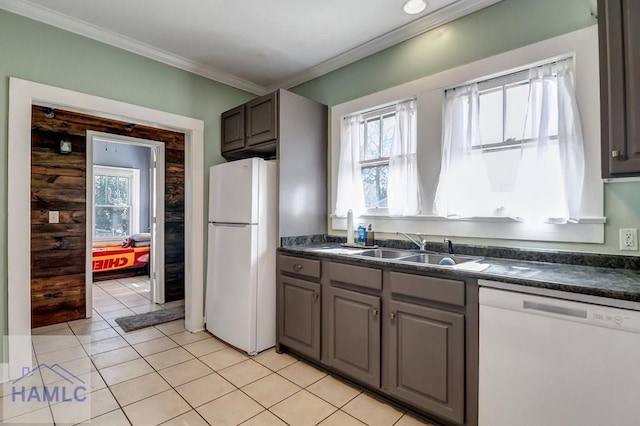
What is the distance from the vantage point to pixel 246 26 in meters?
2.48

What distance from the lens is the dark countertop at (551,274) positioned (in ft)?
4.09

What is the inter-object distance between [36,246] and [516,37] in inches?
188

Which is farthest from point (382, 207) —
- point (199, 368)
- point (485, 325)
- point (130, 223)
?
point (130, 223)

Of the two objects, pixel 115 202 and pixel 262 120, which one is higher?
pixel 262 120

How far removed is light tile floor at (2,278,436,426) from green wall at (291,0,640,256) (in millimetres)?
1424

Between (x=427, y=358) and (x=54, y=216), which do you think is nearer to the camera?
(x=427, y=358)

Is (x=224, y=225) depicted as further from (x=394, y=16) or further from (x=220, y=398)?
(x=394, y=16)

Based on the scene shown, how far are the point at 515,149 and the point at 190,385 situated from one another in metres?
2.72

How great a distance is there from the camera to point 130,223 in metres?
6.40

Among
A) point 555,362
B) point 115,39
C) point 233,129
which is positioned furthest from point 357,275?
point 115,39

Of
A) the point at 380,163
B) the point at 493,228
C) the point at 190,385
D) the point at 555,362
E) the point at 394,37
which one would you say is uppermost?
the point at 394,37

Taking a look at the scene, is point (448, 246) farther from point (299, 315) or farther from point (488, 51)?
point (488, 51)

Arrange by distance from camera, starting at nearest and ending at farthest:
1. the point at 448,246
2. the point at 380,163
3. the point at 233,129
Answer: the point at 448,246, the point at 380,163, the point at 233,129

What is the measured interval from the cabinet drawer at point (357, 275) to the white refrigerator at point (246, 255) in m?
0.73
